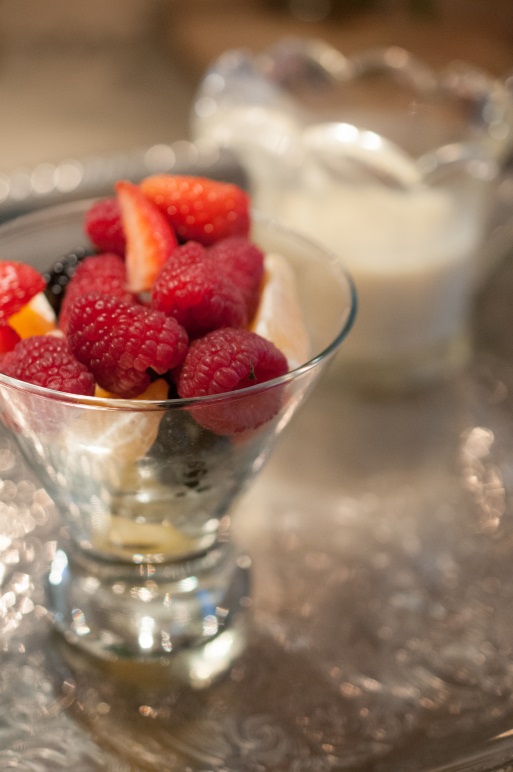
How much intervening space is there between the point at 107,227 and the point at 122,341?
0.50 feet

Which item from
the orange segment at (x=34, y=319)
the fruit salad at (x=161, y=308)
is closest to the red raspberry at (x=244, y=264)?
the fruit salad at (x=161, y=308)

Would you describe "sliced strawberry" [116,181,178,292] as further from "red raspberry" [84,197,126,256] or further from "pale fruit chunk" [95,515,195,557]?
"pale fruit chunk" [95,515,195,557]

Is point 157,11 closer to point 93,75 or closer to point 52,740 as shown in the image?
point 93,75

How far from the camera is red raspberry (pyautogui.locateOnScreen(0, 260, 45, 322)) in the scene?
536mm

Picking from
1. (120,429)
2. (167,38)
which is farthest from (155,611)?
(167,38)

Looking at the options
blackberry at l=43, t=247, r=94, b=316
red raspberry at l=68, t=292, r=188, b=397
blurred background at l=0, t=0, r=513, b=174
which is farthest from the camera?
blurred background at l=0, t=0, r=513, b=174

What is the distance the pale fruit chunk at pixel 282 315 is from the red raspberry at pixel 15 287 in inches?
5.6

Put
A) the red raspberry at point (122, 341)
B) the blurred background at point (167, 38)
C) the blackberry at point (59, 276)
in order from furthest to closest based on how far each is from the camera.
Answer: the blurred background at point (167, 38) → the blackberry at point (59, 276) → the red raspberry at point (122, 341)

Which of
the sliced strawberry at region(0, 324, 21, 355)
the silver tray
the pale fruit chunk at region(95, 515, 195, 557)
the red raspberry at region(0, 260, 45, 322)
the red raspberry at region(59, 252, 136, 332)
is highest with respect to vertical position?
the red raspberry at region(0, 260, 45, 322)

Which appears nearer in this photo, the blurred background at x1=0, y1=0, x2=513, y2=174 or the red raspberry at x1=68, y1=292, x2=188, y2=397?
the red raspberry at x1=68, y1=292, x2=188, y2=397

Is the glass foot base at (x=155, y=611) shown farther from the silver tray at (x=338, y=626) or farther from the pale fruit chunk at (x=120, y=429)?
the pale fruit chunk at (x=120, y=429)

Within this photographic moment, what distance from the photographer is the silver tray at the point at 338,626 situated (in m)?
0.53

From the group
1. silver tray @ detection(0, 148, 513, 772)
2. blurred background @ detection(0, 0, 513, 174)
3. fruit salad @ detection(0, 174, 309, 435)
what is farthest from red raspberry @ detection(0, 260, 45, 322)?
blurred background @ detection(0, 0, 513, 174)

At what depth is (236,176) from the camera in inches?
42.7
